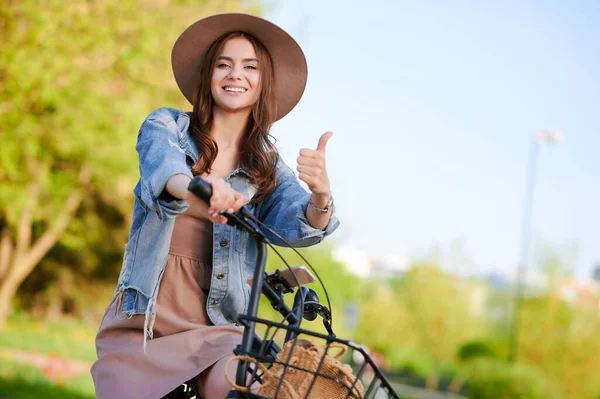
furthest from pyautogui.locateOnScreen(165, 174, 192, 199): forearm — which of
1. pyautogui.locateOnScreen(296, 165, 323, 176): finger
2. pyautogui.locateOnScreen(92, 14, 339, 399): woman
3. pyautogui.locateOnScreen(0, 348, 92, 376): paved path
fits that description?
pyautogui.locateOnScreen(0, 348, 92, 376): paved path

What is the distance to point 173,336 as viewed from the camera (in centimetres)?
251

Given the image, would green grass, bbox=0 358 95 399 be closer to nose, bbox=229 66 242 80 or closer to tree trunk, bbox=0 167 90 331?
tree trunk, bbox=0 167 90 331

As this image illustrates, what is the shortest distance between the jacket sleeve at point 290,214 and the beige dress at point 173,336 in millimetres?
257

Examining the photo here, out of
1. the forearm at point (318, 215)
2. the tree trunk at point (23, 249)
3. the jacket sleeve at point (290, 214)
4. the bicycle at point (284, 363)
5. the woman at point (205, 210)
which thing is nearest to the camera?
the bicycle at point (284, 363)

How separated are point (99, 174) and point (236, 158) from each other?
12299mm

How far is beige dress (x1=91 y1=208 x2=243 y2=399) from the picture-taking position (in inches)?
96.9

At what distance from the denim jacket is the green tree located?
9560 mm

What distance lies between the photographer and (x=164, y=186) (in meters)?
2.24

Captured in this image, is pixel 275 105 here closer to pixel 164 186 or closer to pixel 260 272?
pixel 164 186

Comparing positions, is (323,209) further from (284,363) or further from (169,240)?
(284,363)

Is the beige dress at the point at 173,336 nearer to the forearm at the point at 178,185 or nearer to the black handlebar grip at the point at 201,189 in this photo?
the forearm at the point at 178,185

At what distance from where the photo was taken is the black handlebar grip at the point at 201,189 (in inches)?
77.4

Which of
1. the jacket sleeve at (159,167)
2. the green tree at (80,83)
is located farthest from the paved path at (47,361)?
the jacket sleeve at (159,167)

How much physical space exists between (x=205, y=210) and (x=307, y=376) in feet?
1.84
